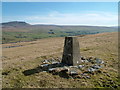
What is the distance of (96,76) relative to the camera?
1175 cm

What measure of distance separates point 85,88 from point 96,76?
2375 millimetres

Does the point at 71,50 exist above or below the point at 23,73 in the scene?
above

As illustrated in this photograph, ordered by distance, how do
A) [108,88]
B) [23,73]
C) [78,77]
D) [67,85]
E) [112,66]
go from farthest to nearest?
[112,66] → [23,73] → [78,77] → [67,85] → [108,88]

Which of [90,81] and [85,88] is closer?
[85,88]

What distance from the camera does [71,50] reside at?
14586 millimetres

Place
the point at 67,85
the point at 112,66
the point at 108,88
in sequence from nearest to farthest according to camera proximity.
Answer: the point at 108,88 → the point at 67,85 → the point at 112,66

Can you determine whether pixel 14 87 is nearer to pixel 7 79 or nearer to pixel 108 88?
pixel 7 79

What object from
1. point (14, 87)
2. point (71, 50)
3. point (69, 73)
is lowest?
point (14, 87)

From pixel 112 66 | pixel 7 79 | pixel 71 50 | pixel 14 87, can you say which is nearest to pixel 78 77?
pixel 71 50

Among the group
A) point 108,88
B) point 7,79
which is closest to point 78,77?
point 108,88

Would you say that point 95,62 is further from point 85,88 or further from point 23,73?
point 23,73

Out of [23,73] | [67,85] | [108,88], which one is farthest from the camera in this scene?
[23,73]

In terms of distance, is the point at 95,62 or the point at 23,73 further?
the point at 95,62

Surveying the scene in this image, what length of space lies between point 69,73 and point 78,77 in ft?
3.49
